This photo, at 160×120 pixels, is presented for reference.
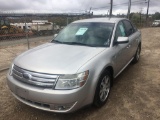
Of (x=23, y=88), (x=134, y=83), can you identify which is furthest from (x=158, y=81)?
(x=23, y=88)

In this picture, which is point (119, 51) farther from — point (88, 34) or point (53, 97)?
point (53, 97)

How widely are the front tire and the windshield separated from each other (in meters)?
0.72

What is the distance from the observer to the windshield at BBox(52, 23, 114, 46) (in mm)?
3797

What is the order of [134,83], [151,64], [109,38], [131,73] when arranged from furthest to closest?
[151,64], [131,73], [134,83], [109,38]

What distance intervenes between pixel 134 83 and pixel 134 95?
67 centimetres

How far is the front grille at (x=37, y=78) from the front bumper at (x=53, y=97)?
64 millimetres

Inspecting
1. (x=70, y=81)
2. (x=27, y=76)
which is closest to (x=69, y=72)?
(x=70, y=81)

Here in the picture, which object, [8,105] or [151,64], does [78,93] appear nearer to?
[8,105]

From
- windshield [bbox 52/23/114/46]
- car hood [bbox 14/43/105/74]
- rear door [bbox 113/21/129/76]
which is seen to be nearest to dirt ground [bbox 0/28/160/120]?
rear door [bbox 113/21/129/76]

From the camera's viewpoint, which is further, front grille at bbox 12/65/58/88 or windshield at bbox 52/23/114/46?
windshield at bbox 52/23/114/46

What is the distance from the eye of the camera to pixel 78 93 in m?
2.66

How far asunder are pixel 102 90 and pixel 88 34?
1310 millimetres

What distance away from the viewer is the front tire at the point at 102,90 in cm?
307

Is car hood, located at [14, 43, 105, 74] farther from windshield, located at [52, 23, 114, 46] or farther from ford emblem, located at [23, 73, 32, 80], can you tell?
windshield, located at [52, 23, 114, 46]
